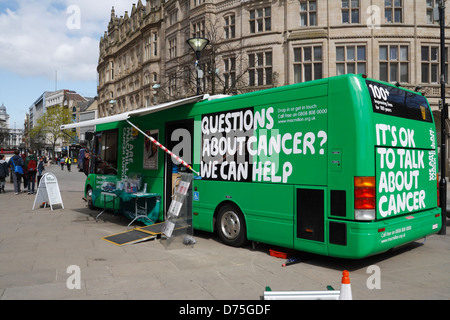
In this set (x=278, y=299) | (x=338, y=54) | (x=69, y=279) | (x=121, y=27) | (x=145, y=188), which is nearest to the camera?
(x=278, y=299)

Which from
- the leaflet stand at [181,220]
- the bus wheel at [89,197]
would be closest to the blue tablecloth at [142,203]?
the leaflet stand at [181,220]

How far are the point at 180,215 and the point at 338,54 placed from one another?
21316mm

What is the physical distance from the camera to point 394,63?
24.6 metres

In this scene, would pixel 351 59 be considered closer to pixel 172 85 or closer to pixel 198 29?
pixel 172 85

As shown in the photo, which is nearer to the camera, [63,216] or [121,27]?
[63,216]

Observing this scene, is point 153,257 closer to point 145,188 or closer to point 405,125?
point 145,188

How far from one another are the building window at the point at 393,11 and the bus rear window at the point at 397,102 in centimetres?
2095

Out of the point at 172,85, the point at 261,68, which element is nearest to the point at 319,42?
the point at 261,68

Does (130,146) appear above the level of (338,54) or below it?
below

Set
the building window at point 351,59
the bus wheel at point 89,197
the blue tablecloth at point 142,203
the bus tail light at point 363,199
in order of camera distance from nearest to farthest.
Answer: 1. the bus tail light at point 363,199
2. the blue tablecloth at point 142,203
3. the bus wheel at point 89,197
4. the building window at point 351,59

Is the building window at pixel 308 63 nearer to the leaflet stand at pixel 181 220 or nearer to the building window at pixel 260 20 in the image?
the building window at pixel 260 20

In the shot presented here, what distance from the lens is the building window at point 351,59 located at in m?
24.6

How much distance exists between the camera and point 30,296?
4316 millimetres

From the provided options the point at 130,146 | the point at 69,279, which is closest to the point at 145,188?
the point at 130,146
